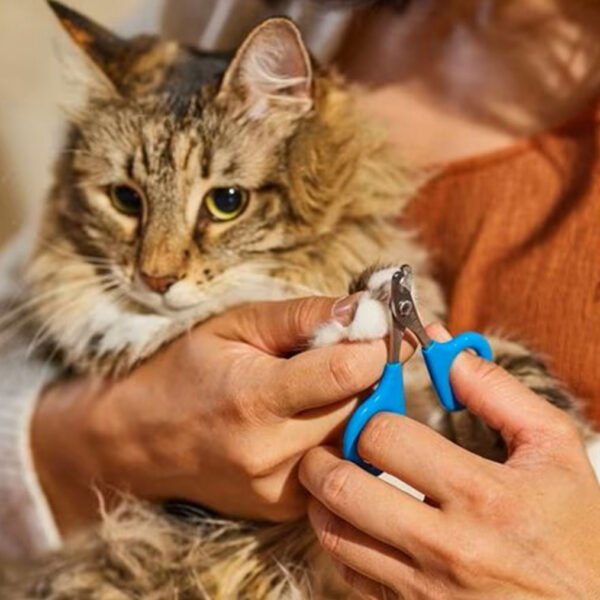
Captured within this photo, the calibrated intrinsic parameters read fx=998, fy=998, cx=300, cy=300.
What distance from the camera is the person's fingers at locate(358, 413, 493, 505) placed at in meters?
0.75

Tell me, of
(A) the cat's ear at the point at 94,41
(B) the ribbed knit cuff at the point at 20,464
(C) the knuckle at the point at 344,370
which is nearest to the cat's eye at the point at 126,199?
(A) the cat's ear at the point at 94,41

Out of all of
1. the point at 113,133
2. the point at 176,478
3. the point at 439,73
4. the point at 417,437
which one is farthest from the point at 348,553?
the point at 439,73

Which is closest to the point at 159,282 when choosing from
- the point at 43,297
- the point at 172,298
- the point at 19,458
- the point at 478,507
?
the point at 172,298

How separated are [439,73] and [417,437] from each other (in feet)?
2.24

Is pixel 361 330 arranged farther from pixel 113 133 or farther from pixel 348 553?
pixel 113 133

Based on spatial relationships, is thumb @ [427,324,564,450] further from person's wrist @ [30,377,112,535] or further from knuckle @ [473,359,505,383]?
person's wrist @ [30,377,112,535]

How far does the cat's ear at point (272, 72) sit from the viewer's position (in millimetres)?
971

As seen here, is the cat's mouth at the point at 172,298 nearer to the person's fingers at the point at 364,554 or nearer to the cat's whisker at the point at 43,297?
the cat's whisker at the point at 43,297

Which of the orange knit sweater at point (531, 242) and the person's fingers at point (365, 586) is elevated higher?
the orange knit sweater at point (531, 242)

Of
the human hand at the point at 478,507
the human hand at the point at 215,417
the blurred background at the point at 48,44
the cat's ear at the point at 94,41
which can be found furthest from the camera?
the blurred background at the point at 48,44

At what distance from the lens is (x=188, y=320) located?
1.09m

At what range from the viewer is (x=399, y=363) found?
797 millimetres

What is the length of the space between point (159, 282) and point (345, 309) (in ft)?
1.03

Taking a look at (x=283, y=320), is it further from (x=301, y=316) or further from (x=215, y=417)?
(x=215, y=417)
